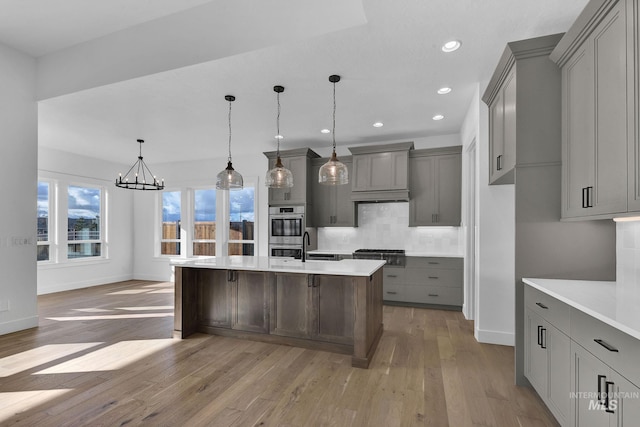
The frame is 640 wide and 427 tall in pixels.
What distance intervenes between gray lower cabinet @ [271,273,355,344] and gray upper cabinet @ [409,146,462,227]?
258 cm

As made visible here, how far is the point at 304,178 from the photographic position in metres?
5.60

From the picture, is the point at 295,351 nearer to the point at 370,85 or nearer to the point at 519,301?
the point at 519,301

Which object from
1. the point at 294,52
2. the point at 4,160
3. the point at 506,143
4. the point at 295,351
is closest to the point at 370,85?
the point at 294,52

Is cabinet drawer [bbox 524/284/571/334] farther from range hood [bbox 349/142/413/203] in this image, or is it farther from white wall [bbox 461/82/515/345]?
range hood [bbox 349/142/413/203]

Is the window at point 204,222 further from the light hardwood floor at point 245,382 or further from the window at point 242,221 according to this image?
the light hardwood floor at point 245,382

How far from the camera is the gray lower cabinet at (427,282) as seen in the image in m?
4.68

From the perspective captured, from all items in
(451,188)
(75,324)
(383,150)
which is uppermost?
(383,150)

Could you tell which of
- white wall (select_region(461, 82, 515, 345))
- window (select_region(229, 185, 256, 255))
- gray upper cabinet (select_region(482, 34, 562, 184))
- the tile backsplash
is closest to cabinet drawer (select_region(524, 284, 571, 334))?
gray upper cabinet (select_region(482, 34, 562, 184))

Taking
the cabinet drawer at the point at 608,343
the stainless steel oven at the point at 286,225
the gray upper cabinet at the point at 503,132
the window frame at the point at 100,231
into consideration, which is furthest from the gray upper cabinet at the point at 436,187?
the window frame at the point at 100,231

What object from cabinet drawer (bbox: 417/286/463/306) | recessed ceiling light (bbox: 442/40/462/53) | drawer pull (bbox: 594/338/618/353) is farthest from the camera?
cabinet drawer (bbox: 417/286/463/306)

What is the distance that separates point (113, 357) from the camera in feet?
9.70

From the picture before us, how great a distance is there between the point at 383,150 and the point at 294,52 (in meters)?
2.76

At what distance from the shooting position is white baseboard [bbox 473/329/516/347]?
10.8ft

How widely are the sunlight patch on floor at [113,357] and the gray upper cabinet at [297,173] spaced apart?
3079 millimetres
